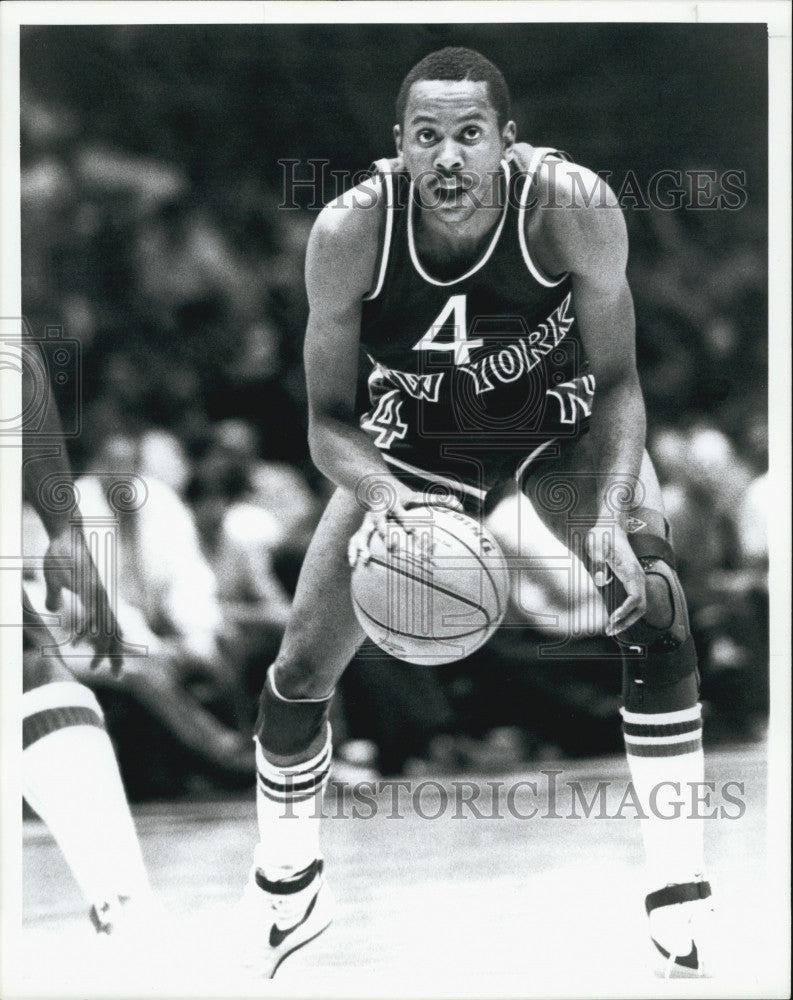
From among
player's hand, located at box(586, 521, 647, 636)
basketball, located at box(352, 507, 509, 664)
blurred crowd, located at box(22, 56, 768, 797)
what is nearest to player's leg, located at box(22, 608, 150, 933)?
blurred crowd, located at box(22, 56, 768, 797)

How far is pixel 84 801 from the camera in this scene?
4.73m

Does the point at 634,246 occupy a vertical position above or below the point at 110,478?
above

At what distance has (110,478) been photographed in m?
4.71

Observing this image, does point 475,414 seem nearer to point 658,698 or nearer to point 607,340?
point 607,340

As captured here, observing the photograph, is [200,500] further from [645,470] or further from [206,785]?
[645,470]

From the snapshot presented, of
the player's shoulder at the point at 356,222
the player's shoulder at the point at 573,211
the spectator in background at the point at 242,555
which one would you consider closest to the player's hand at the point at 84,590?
the spectator in background at the point at 242,555

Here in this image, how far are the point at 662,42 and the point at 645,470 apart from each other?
1.37m

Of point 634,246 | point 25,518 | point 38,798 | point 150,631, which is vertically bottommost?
point 38,798

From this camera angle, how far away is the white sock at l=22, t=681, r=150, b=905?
4.72 meters

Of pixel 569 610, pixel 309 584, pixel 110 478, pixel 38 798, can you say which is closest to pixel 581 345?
pixel 569 610

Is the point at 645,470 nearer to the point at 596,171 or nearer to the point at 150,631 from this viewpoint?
the point at 596,171

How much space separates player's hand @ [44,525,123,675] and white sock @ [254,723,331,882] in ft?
1.88

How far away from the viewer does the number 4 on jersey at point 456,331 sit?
4.64 metres

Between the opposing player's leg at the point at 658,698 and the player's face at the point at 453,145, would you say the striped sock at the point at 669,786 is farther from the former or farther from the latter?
the player's face at the point at 453,145
